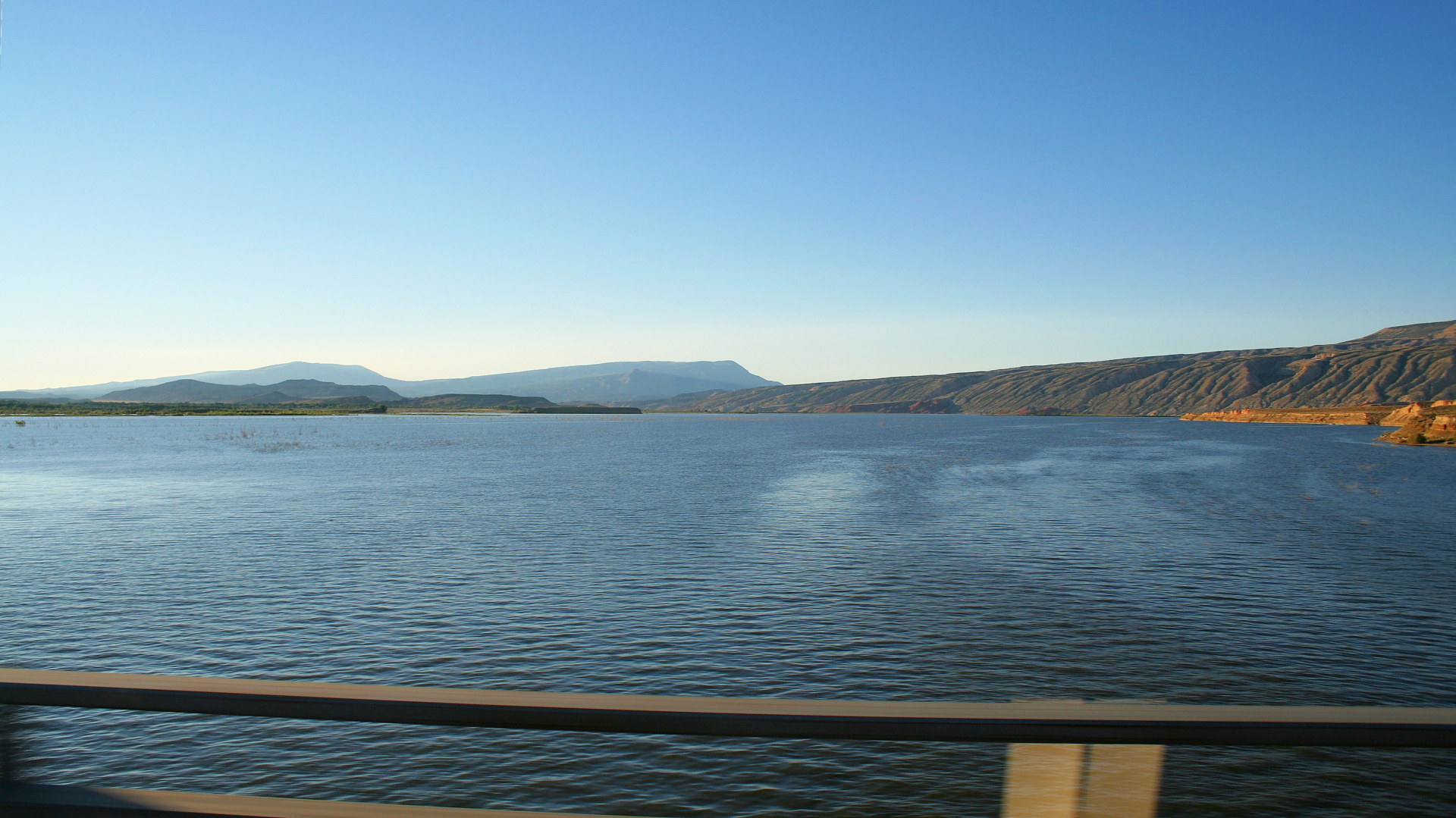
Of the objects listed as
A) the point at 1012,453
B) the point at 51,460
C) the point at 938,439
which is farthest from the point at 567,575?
the point at 938,439

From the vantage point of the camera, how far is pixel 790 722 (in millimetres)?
3404

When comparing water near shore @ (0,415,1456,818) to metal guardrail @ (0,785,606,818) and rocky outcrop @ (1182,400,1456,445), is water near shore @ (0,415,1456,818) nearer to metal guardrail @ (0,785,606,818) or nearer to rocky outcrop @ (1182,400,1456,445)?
metal guardrail @ (0,785,606,818)

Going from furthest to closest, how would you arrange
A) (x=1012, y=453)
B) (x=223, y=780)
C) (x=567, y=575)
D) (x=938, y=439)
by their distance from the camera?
(x=938, y=439) < (x=1012, y=453) < (x=567, y=575) < (x=223, y=780)

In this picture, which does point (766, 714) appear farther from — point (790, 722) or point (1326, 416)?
point (1326, 416)

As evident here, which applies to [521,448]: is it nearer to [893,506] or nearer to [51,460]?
[51,460]

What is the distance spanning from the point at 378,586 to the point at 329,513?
15977mm

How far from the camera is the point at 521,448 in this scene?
298 ft

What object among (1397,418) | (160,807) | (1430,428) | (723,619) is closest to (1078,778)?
(160,807)

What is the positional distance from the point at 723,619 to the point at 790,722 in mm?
14618

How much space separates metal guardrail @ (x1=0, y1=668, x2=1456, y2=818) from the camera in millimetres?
3291

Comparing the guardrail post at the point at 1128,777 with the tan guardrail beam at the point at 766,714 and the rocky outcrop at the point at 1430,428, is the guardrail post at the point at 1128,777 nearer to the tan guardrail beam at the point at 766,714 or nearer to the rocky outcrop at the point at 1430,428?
the tan guardrail beam at the point at 766,714

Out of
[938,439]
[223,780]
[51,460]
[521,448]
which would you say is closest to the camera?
[223,780]

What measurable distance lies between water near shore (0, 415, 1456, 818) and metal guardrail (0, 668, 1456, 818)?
4.88 metres

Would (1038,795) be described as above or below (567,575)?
above
